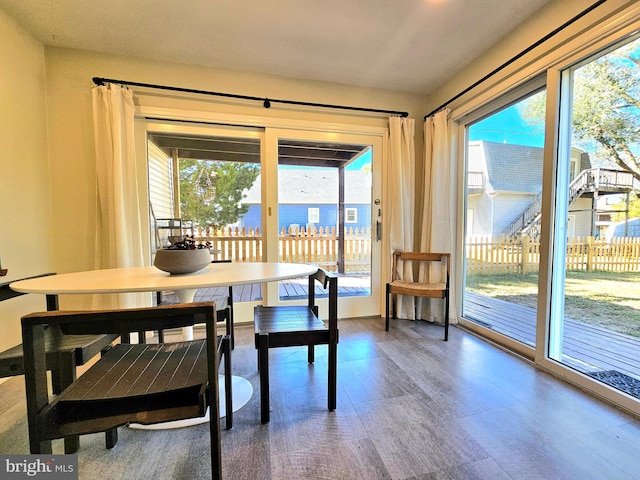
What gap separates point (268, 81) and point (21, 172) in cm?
197

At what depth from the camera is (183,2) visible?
5.56 feet

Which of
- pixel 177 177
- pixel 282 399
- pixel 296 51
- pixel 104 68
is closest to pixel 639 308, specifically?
pixel 282 399

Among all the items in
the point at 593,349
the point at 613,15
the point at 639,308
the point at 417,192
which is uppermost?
the point at 613,15

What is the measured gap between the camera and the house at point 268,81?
170 cm

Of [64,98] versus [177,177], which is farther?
[177,177]

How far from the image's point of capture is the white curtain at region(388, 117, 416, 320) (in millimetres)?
2701

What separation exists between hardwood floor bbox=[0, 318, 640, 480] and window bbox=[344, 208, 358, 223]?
4.89ft

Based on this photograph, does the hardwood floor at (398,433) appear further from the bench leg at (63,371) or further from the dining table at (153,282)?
the bench leg at (63,371)

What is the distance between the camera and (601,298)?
168cm

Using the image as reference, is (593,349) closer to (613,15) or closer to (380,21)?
(613,15)

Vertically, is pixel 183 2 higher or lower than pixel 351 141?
higher

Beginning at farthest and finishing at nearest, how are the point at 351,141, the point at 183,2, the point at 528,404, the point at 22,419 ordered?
the point at 351,141 < the point at 183,2 < the point at 528,404 < the point at 22,419

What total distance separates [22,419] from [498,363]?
2.83 metres

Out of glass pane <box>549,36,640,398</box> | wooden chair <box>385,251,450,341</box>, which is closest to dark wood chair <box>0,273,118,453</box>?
wooden chair <box>385,251,450,341</box>
